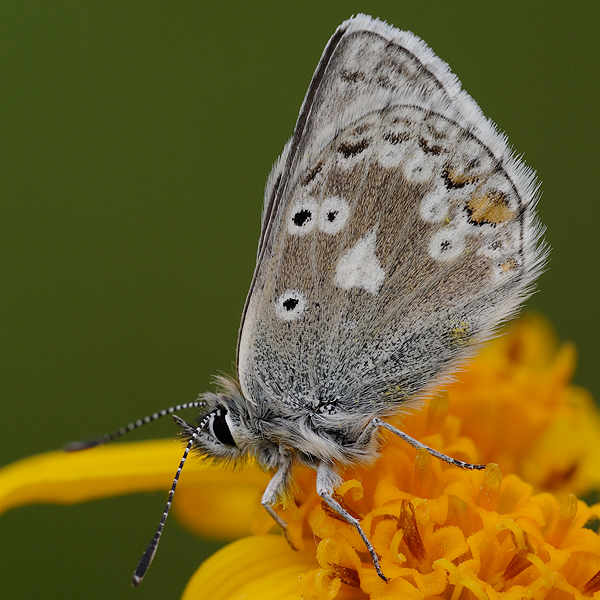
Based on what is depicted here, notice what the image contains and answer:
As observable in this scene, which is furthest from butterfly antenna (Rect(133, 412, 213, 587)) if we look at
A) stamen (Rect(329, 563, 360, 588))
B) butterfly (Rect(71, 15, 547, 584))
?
stamen (Rect(329, 563, 360, 588))

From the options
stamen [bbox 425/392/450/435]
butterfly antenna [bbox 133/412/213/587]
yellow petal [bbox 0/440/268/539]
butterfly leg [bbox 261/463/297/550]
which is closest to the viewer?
butterfly antenna [bbox 133/412/213/587]

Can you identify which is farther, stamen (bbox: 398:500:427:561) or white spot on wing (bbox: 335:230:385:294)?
white spot on wing (bbox: 335:230:385:294)

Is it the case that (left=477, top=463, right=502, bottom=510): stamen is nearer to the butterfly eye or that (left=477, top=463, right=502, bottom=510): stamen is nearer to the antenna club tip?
the butterfly eye

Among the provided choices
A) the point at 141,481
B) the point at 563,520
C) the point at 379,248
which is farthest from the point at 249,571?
the point at 379,248

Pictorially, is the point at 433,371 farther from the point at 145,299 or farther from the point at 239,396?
the point at 145,299

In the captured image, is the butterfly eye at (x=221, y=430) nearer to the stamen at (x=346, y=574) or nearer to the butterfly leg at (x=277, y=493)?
the butterfly leg at (x=277, y=493)

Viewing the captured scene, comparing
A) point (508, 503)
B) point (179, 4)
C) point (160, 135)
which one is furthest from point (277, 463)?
point (179, 4)
